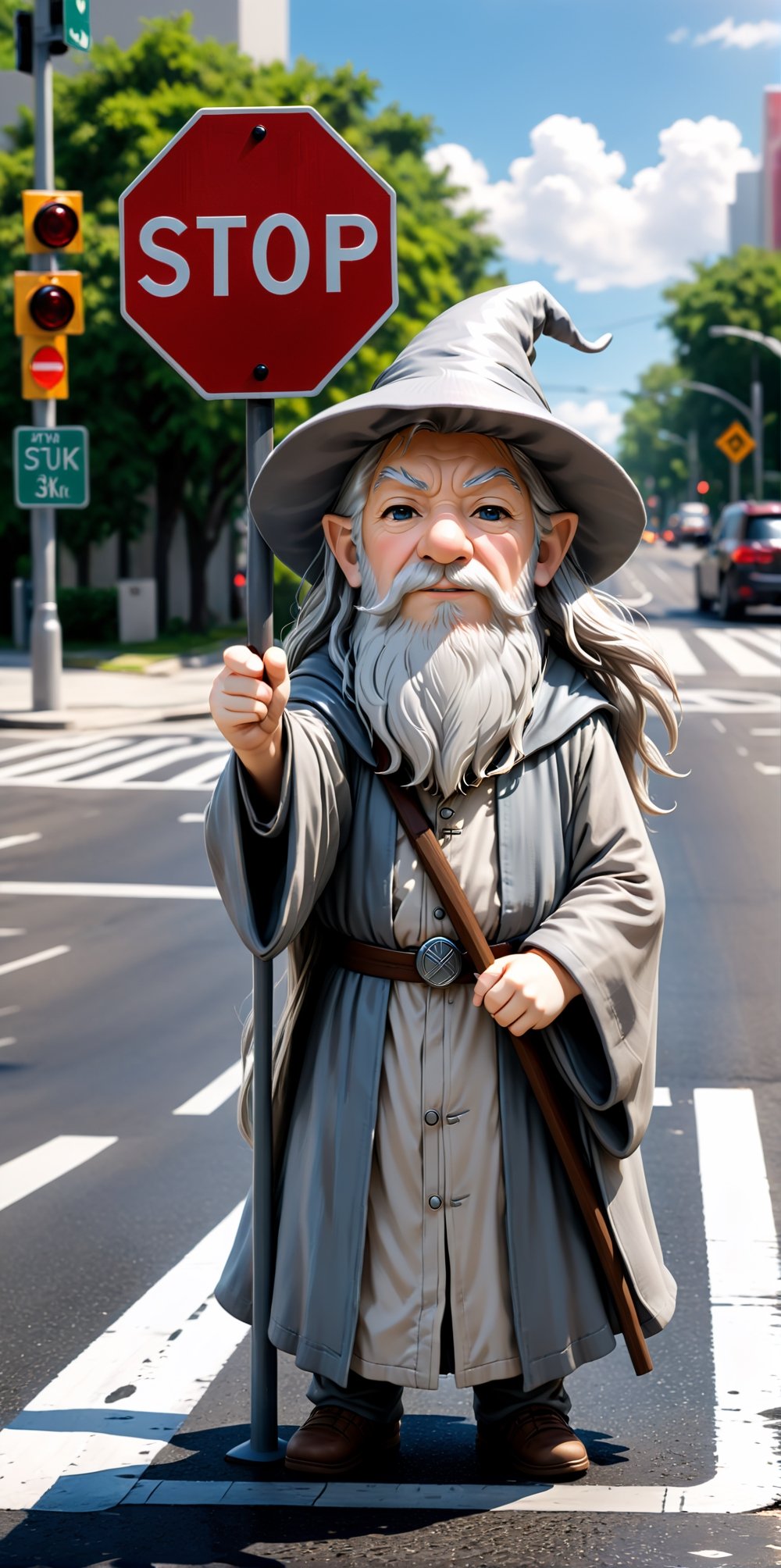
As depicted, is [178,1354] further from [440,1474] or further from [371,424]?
[371,424]

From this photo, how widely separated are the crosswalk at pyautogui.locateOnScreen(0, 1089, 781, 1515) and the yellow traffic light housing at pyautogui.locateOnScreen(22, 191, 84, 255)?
12.5 meters

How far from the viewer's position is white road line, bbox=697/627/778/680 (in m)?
24.9

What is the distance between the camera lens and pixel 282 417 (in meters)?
31.4

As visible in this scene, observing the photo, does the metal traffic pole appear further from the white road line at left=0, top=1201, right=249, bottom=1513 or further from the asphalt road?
the white road line at left=0, top=1201, right=249, bottom=1513

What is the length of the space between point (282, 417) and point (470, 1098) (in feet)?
94.8

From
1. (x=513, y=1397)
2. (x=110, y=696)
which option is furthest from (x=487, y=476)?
(x=110, y=696)

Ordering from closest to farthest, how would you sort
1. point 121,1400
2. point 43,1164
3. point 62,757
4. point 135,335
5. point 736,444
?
point 121,1400 → point 43,1164 → point 62,757 → point 135,335 → point 736,444

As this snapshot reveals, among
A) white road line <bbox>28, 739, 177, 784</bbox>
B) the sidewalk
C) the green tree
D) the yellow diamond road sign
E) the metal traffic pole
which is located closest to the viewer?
white road line <bbox>28, 739, 177, 784</bbox>

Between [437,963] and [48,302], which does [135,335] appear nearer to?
[48,302]

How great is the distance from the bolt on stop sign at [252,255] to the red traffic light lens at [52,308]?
14.0 metres

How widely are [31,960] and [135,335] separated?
22856mm

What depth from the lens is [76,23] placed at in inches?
699

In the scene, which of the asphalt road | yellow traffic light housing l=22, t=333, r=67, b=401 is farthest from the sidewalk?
the asphalt road

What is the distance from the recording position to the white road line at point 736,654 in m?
24.9
